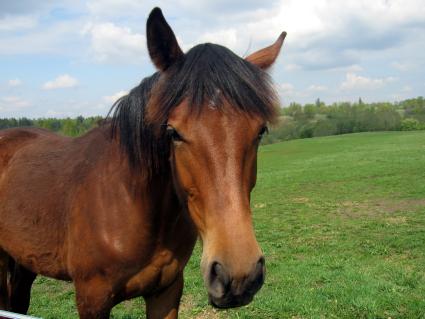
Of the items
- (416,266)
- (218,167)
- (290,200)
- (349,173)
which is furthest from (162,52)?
(349,173)

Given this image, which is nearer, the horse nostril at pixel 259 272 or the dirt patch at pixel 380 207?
the horse nostril at pixel 259 272

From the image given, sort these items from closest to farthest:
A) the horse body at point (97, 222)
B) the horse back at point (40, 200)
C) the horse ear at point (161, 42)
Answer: the horse ear at point (161, 42), the horse body at point (97, 222), the horse back at point (40, 200)

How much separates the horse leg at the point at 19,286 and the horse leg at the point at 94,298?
1.80 meters

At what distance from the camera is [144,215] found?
113 inches

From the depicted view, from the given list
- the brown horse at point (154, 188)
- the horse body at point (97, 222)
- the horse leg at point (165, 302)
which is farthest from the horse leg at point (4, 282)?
the horse leg at point (165, 302)

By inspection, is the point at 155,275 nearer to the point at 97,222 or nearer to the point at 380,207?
the point at 97,222

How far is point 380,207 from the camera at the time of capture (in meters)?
13.2

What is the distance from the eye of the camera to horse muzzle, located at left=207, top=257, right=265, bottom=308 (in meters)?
1.87

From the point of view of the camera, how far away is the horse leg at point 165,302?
3305 mm

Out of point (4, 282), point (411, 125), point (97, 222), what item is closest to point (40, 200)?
point (97, 222)

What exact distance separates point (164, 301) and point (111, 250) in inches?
29.3

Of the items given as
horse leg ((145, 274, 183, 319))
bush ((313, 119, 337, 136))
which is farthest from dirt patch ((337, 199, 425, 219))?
bush ((313, 119, 337, 136))

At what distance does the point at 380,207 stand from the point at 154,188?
39.0ft

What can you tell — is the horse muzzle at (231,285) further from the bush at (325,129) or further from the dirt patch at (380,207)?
the bush at (325,129)
